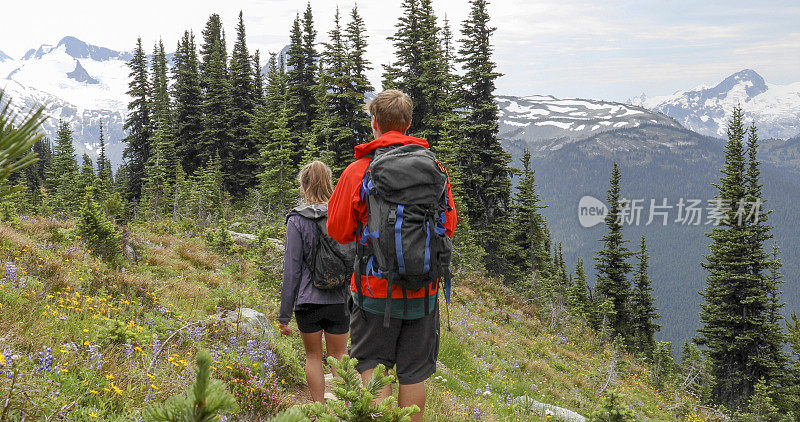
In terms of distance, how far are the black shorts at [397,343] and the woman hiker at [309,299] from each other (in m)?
1.13

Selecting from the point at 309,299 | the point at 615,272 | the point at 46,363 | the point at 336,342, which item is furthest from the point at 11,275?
the point at 615,272

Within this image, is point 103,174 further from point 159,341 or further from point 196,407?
point 196,407

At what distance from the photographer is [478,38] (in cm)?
2880

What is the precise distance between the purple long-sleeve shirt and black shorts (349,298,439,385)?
115cm

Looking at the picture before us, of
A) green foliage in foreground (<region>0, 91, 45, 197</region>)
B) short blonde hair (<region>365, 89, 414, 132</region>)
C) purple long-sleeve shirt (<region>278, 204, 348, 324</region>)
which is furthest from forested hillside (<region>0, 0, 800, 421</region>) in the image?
short blonde hair (<region>365, 89, 414, 132</region>)

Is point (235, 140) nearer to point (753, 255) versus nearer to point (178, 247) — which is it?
point (178, 247)

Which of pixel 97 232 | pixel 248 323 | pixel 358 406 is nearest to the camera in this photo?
pixel 358 406

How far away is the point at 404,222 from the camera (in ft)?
9.84

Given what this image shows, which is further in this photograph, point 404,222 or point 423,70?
point 423,70

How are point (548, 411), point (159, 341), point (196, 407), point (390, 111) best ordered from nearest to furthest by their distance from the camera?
1. point (196, 407)
2. point (390, 111)
3. point (159, 341)
4. point (548, 411)

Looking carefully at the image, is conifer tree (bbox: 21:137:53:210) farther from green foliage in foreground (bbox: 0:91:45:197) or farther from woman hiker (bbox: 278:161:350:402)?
woman hiker (bbox: 278:161:350:402)

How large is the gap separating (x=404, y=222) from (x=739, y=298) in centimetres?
3639

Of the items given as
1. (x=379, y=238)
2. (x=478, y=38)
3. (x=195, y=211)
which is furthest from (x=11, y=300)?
(x=478, y=38)

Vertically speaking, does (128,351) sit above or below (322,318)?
below
